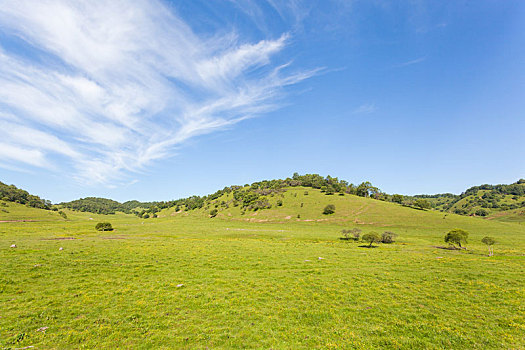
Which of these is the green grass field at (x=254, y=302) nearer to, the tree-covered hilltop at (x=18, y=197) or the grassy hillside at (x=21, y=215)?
the grassy hillside at (x=21, y=215)

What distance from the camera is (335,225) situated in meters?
105

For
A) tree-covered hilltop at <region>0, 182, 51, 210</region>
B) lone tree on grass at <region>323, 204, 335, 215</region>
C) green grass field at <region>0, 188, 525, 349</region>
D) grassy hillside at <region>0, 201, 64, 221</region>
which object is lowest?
green grass field at <region>0, 188, 525, 349</region>

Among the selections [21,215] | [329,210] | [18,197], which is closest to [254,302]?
[329,210]

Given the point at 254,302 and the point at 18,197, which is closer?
the point at 254,302

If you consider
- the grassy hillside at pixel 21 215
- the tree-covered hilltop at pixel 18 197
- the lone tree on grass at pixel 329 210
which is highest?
the tree-covered hilltop at pixel 18 197

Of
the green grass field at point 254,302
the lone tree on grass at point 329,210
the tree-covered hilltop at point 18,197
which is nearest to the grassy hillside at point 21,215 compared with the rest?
the tree-covered hilltop at point 18,197

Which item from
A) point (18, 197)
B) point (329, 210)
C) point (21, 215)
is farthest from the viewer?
point (18, 197)

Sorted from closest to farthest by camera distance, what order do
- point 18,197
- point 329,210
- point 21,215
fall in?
point 329,210, point 21,215, point 18,197

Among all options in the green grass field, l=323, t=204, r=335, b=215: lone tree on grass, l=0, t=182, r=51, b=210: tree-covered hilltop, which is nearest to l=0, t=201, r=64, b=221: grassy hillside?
l=0, t=182, r=51, b=210: tree-covered hilltop

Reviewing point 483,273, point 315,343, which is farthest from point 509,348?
point 483,273

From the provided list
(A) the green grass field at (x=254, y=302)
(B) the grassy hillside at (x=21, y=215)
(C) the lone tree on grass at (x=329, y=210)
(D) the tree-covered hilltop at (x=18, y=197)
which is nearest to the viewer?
(A) the green grass field at (x=254, y=302)

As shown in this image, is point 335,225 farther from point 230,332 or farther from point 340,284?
point 230,332

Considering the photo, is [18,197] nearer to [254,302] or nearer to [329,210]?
[329,210]

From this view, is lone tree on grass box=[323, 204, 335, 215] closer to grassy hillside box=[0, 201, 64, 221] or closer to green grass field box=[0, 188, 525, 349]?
green grass field box=[0, 188, 525, 349]
